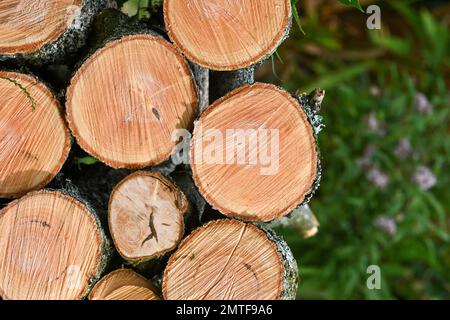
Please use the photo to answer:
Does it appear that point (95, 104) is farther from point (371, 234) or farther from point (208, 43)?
point (371, 234)

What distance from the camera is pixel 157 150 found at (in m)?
1.06

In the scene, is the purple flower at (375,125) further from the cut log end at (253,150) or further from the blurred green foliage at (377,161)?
the cut log end at (253,150)

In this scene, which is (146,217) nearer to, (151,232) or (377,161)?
(151,232)

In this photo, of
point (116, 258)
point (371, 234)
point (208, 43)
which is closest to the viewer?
point (208, 43)

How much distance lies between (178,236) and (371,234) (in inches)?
38.7

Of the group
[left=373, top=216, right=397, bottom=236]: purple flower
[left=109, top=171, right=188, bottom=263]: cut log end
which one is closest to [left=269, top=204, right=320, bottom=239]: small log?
[left=373, top=216, right=397, bottom=236]: purple flower

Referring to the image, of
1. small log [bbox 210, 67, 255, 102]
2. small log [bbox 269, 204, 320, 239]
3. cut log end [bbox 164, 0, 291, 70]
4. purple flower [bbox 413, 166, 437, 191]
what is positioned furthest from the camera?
purple flower [bbox 413, 166, 437, 191]

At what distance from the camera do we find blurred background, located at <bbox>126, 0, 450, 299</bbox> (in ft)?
6.00

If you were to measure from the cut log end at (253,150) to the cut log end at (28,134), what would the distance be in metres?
0.28

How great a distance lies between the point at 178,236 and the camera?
106 centimetres

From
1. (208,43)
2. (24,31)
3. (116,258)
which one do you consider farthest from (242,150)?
(24,31)

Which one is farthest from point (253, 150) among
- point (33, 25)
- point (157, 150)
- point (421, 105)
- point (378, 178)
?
point (421, 105)

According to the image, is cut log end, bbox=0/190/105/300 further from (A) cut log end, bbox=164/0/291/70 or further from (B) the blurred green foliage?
(B) the blurred green foliage

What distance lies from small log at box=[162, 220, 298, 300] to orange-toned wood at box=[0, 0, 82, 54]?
47cm
